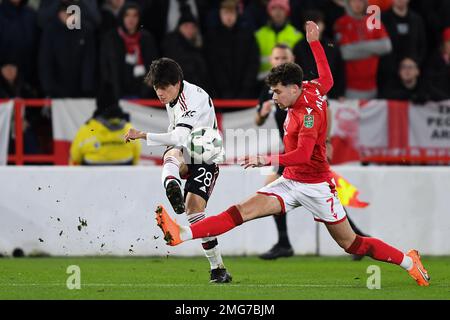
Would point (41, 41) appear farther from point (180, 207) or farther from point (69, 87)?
point (180, 207)

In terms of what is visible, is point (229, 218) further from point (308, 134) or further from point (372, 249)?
point (372, 249)

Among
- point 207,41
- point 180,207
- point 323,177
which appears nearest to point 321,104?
point 323,177

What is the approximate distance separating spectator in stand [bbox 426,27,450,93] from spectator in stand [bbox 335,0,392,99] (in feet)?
2.63

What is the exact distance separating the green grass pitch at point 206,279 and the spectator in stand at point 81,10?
3.67 metres

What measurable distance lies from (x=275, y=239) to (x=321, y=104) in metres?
4.69

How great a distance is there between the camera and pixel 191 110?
1077 centimetres

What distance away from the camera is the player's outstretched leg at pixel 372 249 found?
10.6 m

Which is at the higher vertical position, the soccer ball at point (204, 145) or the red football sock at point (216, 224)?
the soccer ball at point (204, 145)

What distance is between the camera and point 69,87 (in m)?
16.7

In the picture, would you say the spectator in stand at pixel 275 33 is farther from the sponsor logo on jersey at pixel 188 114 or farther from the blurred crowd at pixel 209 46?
the sponsor logo on jersey at pixel 188 114

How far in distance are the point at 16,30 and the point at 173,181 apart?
683cm

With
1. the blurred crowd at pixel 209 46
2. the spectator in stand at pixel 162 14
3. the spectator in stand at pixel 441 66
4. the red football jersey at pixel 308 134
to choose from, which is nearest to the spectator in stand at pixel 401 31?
the blurred crowd at pixel 209 46

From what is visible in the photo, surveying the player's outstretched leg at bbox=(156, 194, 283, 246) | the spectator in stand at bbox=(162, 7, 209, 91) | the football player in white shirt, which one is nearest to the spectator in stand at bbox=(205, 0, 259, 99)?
the spectator in stand at bbox=(162, 7, 209, 91)

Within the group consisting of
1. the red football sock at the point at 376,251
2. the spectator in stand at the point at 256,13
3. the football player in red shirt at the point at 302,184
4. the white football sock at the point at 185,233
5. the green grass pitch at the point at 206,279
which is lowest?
the green grass pitch at the point at 206,279
